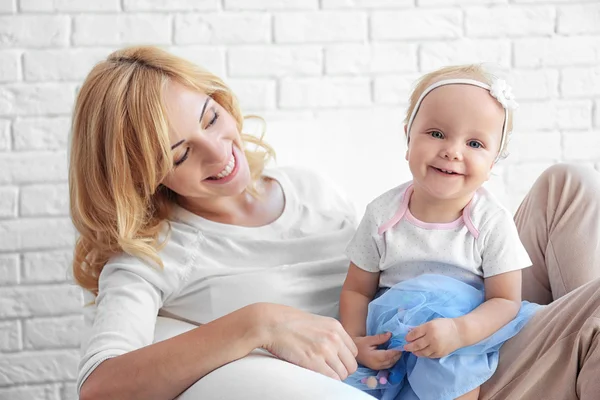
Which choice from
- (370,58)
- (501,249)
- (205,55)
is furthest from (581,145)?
(501,249)

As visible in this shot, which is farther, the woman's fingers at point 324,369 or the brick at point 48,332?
the brick at point 48,332

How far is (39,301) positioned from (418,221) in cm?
147

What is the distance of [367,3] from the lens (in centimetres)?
258

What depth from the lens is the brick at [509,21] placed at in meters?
2.63

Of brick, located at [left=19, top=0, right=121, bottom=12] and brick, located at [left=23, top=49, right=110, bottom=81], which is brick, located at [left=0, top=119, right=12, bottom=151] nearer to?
brick, located at [left=23, top=49, right=110, bottom=81]

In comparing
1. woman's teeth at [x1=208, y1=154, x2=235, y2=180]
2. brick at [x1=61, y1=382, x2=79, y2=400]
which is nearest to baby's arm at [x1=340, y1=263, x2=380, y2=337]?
woman's teeth at [x1=208, y1=154, x2=235, y2=180]

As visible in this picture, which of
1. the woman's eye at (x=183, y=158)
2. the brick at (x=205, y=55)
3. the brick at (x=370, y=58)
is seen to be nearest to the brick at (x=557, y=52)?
the brick at (x=370, y=58)

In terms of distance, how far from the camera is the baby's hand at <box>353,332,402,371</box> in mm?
1411

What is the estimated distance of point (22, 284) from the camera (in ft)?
8.18

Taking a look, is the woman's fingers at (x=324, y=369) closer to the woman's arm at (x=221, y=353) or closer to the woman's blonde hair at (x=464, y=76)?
the woman's arm at (x=221, y=353)

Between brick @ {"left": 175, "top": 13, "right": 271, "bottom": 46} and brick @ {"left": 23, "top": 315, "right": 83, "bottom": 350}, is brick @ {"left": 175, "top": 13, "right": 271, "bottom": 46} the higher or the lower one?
the higher one

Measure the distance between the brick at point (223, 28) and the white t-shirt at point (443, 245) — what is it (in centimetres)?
114

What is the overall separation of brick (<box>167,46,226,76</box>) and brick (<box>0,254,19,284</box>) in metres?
0.82

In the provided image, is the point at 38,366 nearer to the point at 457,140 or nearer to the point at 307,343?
the point at 307,343
